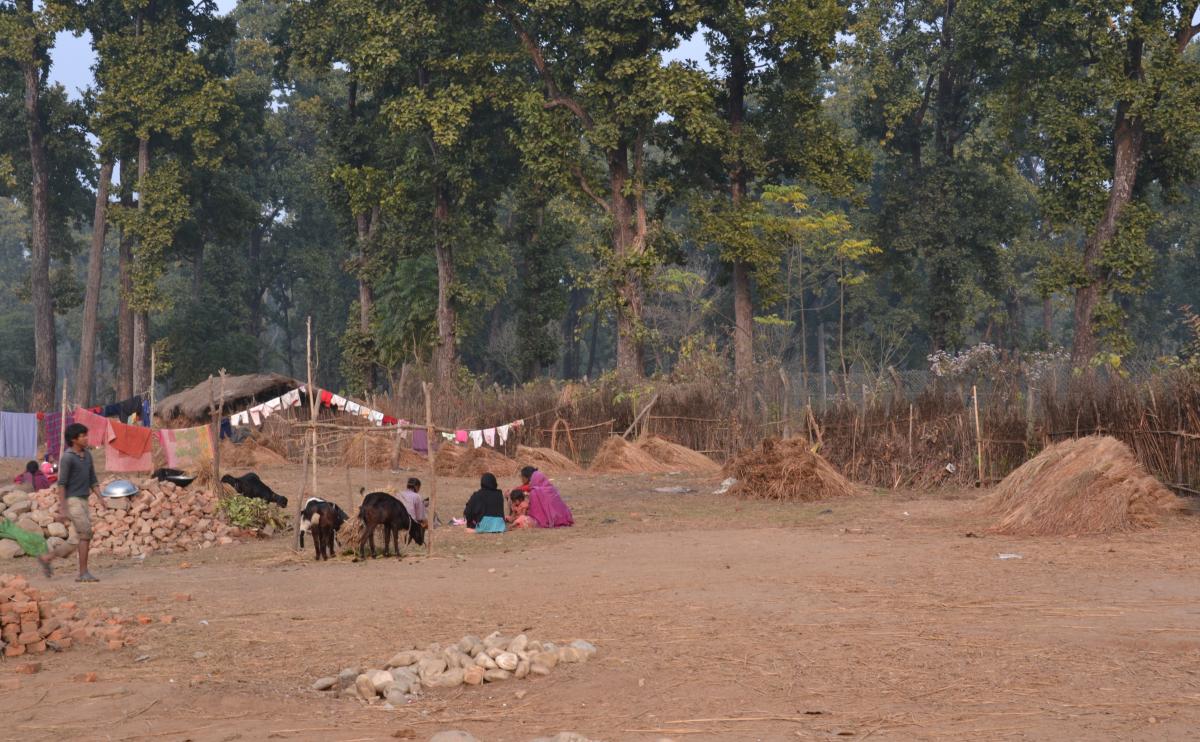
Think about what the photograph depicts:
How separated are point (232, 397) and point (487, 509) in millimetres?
16350

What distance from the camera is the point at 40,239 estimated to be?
40656mm

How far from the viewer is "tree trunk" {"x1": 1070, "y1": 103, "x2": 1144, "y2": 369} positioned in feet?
90.5

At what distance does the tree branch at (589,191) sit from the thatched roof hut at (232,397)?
28.0ft

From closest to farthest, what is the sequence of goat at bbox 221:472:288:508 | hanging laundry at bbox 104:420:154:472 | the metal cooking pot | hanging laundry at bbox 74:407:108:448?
the metal cooking pot → goat at bbox 221:472:288:508 → hanging laundry at bbox 104:420:154:472 → hanging laundry at bbox 74:407:108:448

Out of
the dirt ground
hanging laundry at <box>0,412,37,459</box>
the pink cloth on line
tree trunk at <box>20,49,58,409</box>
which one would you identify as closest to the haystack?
the dirt ground

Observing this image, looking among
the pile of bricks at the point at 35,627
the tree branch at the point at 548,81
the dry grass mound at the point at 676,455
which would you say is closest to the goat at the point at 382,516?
the pile of bricks at the point at 35,627

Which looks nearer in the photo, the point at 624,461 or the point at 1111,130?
the point at 624,461

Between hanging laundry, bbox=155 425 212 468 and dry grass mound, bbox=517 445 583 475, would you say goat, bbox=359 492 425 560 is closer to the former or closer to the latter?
hanging laundry, bbox=155 425 212 468

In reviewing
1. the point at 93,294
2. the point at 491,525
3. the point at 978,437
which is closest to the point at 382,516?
the point at 491,525

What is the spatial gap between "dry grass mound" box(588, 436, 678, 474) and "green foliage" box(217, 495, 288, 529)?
27.3 ft

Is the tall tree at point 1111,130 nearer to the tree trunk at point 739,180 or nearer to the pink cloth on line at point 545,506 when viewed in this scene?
the tree trunk at point 739,180

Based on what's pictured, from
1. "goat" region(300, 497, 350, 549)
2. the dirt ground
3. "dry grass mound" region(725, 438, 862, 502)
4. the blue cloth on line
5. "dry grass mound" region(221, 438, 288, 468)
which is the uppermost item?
"dry grass mound" region(221, 438, 288, 468)

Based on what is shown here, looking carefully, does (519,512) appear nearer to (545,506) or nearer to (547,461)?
(545,506)

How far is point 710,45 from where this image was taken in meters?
31.7
